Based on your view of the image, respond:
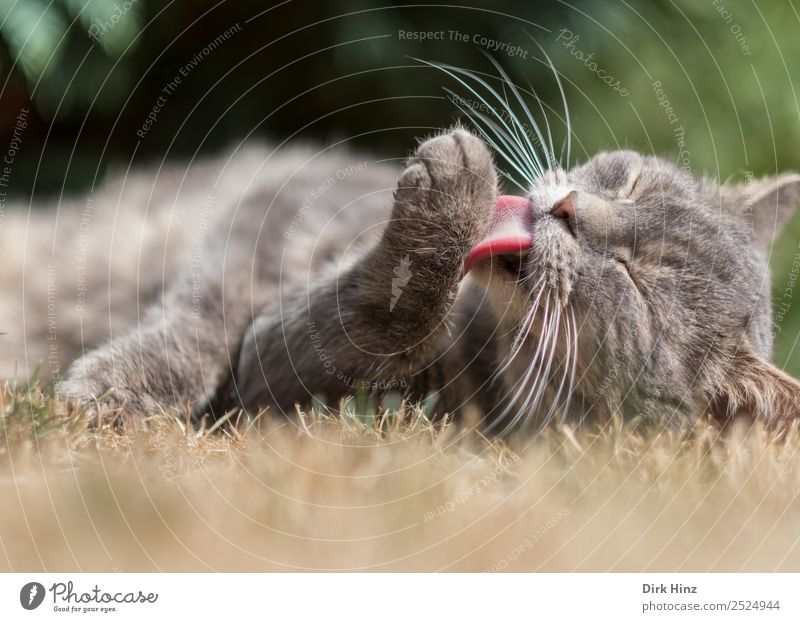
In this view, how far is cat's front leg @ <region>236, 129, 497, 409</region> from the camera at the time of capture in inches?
66.4

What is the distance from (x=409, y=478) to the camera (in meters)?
1.36

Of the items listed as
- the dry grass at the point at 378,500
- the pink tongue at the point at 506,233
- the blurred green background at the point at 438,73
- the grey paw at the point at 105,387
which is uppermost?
the blurred green background at the point at 438,73

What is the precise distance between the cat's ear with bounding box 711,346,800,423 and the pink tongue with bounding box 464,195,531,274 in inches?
22.1

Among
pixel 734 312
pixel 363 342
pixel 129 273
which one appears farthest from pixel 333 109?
pixel 734 312

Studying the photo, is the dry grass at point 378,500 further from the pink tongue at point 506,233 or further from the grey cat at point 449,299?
the pink tongue at point 506,233

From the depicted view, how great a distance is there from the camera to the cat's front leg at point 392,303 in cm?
169

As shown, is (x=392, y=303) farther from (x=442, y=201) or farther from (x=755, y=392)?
(x=755, y=392)

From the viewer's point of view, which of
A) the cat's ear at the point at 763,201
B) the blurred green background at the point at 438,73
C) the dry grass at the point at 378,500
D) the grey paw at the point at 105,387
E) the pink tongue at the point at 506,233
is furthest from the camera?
the blurred green background at the point at 438,73

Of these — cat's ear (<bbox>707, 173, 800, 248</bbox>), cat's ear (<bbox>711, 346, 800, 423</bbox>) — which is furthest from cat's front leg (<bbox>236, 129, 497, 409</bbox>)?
cat's ear (<bbox>707, 173, 800, 248</bbox>)

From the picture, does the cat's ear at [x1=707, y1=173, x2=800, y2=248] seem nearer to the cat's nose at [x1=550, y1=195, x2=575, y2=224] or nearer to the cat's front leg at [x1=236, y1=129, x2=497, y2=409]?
the cat's nose at [x1=550, y1=195, x2=575, y2=224]

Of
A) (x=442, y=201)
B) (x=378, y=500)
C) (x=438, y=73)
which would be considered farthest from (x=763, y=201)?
(x=378, y=500)

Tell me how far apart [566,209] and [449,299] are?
312mm

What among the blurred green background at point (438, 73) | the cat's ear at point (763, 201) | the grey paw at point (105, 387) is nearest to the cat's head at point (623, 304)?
the cat's ear at point (763, 201)

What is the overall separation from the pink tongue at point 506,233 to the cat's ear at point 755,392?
0.56 m
